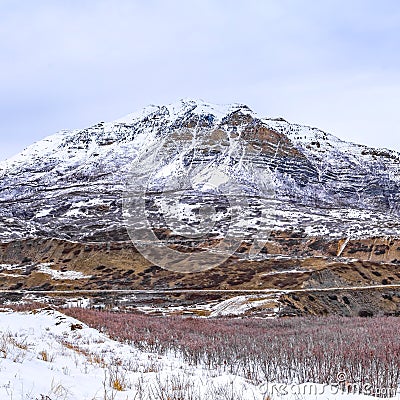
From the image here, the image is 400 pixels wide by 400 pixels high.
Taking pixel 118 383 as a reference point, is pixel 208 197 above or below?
above

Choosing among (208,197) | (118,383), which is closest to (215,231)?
(208,197)

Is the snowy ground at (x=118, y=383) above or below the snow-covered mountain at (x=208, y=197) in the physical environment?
below

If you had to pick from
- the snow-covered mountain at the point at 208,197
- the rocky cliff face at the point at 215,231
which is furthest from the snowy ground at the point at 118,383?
the snow-covered mountain at the point at 208,197

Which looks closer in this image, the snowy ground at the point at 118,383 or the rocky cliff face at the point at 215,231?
the snowy ground at the point at 118,383

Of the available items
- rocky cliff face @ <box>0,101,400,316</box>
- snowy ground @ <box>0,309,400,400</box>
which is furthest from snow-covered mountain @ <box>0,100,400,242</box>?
snowy ground @ <box>0,309,400,400</box>

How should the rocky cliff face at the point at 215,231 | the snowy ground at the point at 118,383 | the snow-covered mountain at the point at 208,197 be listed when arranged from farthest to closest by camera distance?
1. the snow-covered mountain at the point at 208,197
2. the rocky cliff face at the point at 215,231
3. the snowy ground at the point at 118,383

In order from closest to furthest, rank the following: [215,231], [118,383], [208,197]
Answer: [118,383] < [215,231] < [208,197]

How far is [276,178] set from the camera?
181m

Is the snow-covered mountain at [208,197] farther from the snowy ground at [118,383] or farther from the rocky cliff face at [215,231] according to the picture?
the snowy ground at [118,383]

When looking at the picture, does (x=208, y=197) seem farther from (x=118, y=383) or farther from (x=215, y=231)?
(x=118, y=383)

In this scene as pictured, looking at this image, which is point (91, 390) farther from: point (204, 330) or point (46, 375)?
point (204, 330)

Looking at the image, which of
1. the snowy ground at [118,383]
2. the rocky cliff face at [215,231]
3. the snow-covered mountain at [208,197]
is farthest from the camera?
the snow-covered mountain at [208,197]

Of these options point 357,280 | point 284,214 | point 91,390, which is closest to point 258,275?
point 357,280

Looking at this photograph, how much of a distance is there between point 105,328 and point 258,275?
41401mm
